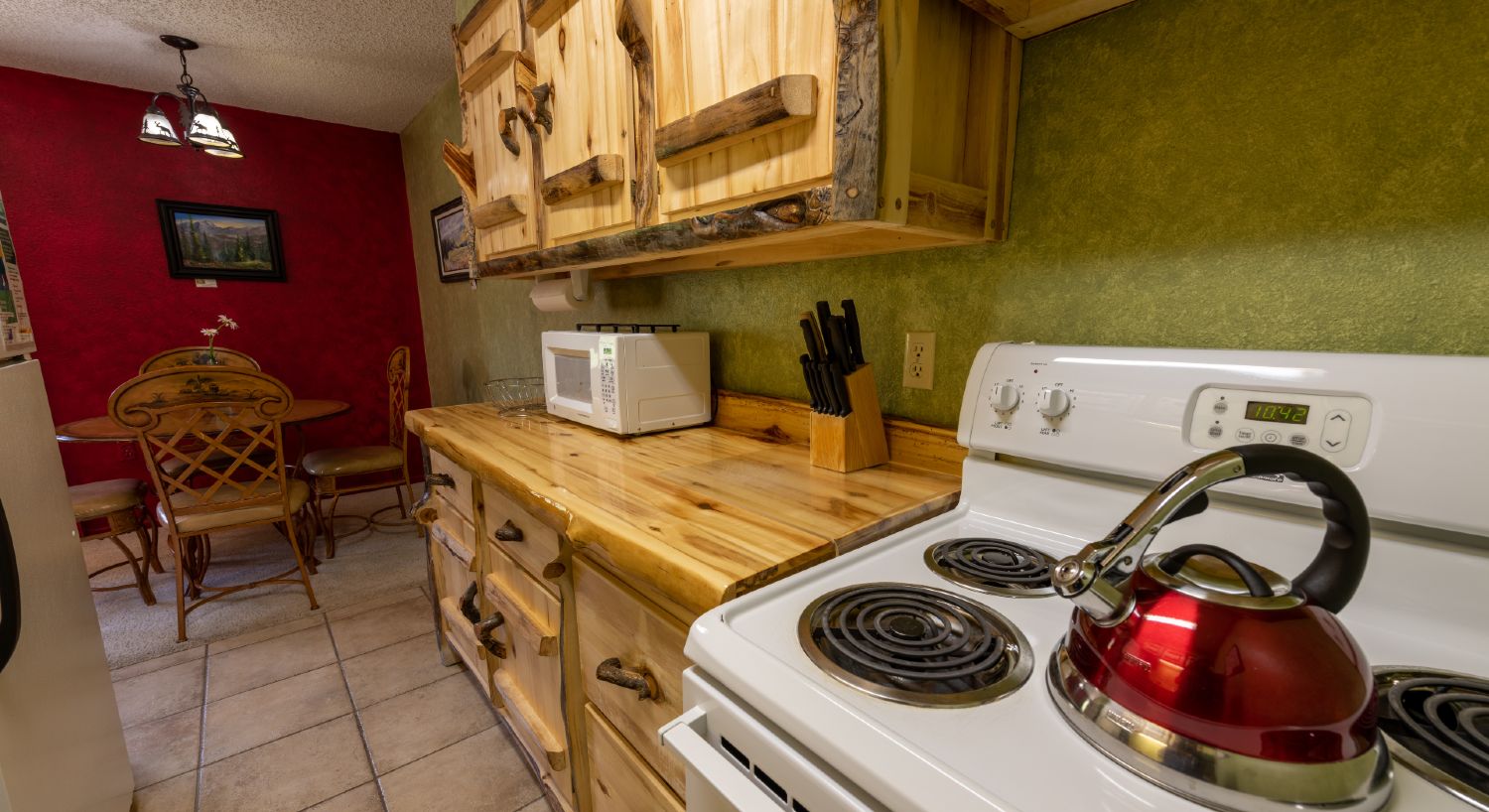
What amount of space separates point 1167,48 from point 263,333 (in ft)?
15.7

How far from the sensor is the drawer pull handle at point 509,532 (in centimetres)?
124

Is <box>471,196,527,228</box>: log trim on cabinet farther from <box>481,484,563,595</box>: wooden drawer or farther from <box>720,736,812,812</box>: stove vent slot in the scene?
<box>720,736,812,812</box>: stove vent slot

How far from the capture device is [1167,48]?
0.82m

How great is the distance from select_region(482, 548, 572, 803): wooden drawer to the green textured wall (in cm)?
91

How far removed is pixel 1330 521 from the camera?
486 millimetres

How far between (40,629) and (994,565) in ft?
5.47

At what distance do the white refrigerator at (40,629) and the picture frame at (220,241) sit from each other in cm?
305

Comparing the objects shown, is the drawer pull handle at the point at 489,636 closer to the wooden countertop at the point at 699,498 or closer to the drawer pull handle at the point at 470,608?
the drawer pull handle at the point at 470,608

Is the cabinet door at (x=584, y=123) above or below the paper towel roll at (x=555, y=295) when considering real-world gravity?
above

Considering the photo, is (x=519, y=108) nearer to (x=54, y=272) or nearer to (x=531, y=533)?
(x=531, y=533)

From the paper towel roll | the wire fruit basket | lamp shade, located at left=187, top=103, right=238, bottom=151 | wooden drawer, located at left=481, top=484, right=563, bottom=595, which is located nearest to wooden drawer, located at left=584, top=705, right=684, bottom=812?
wooden drawer, located at left=481, top=484, right=563, bottom=595

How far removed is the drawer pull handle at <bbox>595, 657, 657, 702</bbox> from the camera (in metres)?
0.84

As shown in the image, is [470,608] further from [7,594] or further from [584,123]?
[584,123]

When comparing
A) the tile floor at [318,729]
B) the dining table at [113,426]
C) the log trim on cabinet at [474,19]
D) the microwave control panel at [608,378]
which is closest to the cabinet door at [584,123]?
the microwave control panel at [608,378]
